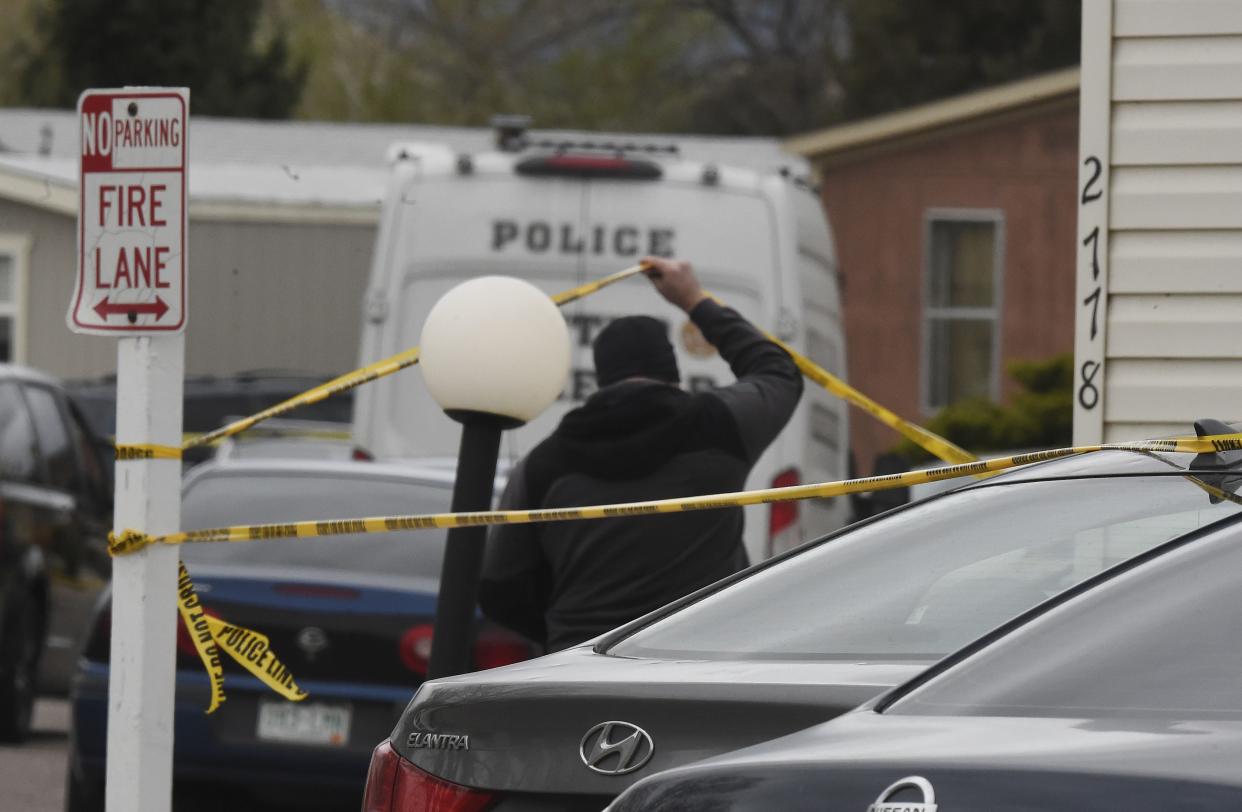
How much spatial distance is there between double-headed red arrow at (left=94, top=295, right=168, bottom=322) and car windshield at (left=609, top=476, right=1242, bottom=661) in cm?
187

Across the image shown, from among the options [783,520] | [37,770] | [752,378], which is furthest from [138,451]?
[37,770]

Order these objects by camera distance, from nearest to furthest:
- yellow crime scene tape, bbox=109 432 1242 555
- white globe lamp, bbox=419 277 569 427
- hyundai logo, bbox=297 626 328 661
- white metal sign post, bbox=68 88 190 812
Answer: yellow crime scene tape, bbox=109 432 1242 555, white globe lamp, bbox=419 277 569 427, white metal sign post, bbox=68 88 190 812, hyundai logo, bbox=297 626 328 661

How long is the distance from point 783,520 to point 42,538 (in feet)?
13.1

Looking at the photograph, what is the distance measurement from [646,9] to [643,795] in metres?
43.0

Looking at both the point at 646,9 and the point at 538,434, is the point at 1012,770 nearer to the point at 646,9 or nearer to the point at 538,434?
the point at 538,434

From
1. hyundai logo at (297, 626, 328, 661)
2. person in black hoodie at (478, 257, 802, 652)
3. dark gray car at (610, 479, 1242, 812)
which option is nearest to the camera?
dark gray car at (610, 479, 1242, 812)

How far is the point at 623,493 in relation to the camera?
5578 millimetres

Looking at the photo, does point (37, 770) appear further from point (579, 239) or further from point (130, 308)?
point (130, 308)

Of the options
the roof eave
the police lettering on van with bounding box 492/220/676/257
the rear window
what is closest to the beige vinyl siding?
the police lettering on van with bounding box 492/220/676/257

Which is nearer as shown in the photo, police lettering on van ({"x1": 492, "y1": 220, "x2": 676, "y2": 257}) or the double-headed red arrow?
the double-headed red arrow

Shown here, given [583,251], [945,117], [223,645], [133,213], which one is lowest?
[223,645]

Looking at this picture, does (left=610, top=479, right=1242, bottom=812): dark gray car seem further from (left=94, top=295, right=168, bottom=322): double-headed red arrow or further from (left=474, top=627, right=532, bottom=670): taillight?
(left=474, top=627, right=532, bottom=670): taillight

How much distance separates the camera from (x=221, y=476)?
820 cm

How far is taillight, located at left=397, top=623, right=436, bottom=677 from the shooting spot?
7105 mm
